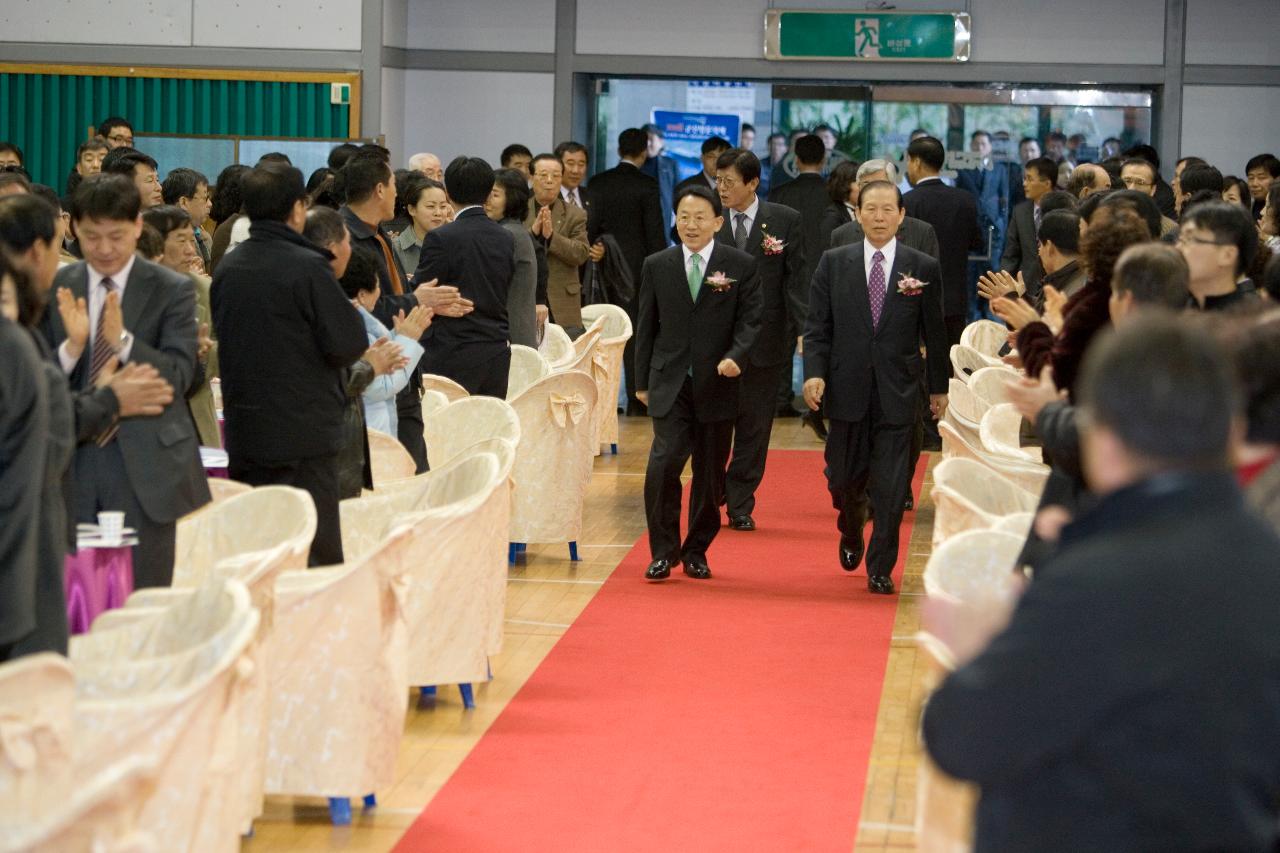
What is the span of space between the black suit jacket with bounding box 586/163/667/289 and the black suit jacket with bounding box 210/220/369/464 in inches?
281

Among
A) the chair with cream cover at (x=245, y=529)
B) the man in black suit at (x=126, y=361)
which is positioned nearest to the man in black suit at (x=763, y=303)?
the chair with cream cover at (x=245, y=529)

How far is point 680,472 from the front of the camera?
7363mm

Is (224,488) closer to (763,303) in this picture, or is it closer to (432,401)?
(432,401)

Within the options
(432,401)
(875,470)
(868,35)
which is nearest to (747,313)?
(875,470)

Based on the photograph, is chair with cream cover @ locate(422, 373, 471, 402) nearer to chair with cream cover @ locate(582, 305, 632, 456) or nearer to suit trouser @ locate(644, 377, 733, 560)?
suit trouser @ locate(644, 377, 733, 560)

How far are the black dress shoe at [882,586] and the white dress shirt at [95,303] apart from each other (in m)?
3.69

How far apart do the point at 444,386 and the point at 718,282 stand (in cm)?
116

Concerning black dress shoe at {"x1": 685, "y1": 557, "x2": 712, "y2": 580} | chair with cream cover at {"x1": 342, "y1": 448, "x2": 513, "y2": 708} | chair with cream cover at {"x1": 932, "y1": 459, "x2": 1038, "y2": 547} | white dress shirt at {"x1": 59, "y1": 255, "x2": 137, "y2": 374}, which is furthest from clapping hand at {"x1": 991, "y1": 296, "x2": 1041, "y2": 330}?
black dress shoe at {"x1": 685, "y1": 557, "x2": 712, "y2": 580}

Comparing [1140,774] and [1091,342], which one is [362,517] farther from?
[1140,774]

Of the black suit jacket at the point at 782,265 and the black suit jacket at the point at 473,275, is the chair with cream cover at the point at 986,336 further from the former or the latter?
the black suit jacket at the point at 473,275

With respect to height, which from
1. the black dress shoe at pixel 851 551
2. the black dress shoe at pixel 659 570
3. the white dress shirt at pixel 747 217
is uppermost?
the white dress shirt at pixel 747 217

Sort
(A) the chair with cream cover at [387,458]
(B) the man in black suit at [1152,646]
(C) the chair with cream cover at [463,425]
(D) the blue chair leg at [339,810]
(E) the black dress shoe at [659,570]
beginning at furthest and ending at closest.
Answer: (E) the black dress shoe at [659,570], (C) the chair with cream cover at [463,425], (A) the chair with cream cover at [387,458], (D) the blue chair leg at [339,810], (B) the man in black suit at [1152,646]

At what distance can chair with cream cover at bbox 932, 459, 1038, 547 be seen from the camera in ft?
14.4

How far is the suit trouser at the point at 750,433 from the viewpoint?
7973 millimetres
